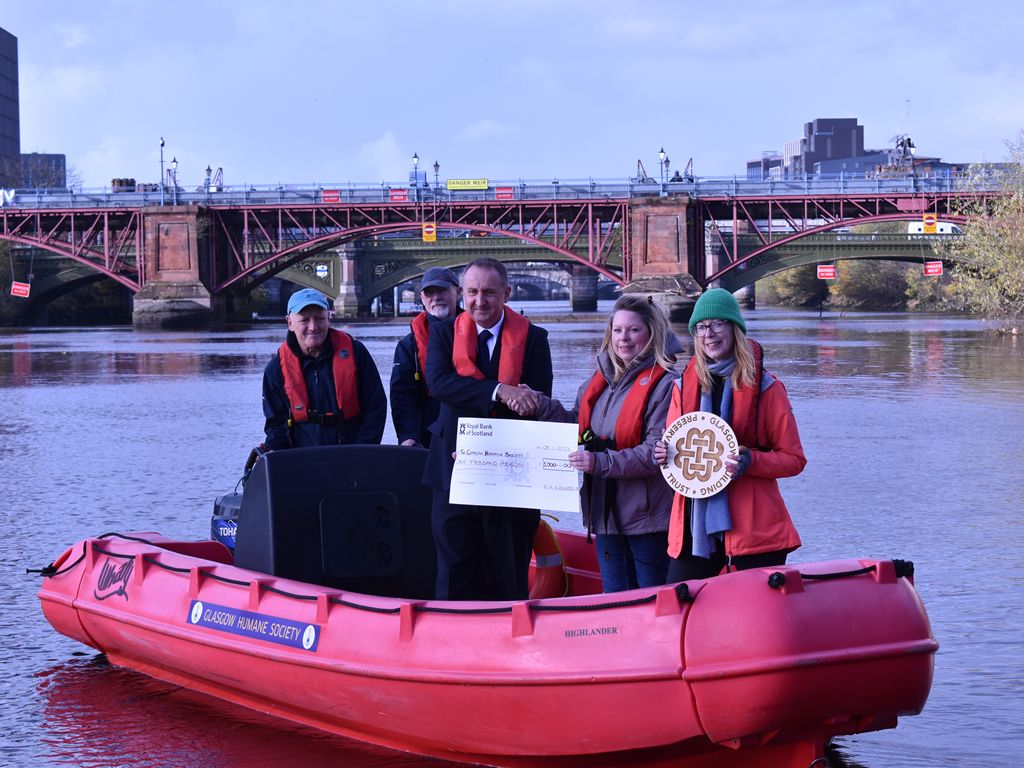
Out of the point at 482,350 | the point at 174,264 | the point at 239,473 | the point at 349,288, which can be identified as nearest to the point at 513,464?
the point at 482,350

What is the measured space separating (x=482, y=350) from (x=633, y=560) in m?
1.15

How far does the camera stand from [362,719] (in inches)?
262

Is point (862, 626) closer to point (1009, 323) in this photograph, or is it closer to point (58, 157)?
point (1009, 323)

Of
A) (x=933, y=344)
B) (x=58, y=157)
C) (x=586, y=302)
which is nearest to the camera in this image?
(x=933, y=344)

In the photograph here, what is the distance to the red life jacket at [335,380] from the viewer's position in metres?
8.25

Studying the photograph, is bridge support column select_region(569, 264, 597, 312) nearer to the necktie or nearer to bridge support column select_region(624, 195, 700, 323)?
bridge support column select_region(624, 195, 700, 323)

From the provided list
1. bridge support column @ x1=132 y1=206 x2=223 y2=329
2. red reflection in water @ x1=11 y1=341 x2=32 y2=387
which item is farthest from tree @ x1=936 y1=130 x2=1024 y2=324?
bridge support column @ x1=132 y1=206 x2=223 y2=329

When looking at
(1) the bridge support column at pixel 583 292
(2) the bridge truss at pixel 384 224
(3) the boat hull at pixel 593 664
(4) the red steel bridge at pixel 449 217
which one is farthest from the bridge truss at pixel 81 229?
(3) the boat hull at pixel 593 664

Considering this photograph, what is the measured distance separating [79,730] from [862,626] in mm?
3811

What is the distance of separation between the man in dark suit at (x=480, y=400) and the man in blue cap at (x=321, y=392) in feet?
4.91

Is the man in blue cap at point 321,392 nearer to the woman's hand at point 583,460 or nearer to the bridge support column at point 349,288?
the woman's hand at point 583,460

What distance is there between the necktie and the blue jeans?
3.02 ft

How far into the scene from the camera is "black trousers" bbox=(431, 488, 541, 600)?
680 centimetres

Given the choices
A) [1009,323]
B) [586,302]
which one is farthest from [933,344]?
[586,302]
